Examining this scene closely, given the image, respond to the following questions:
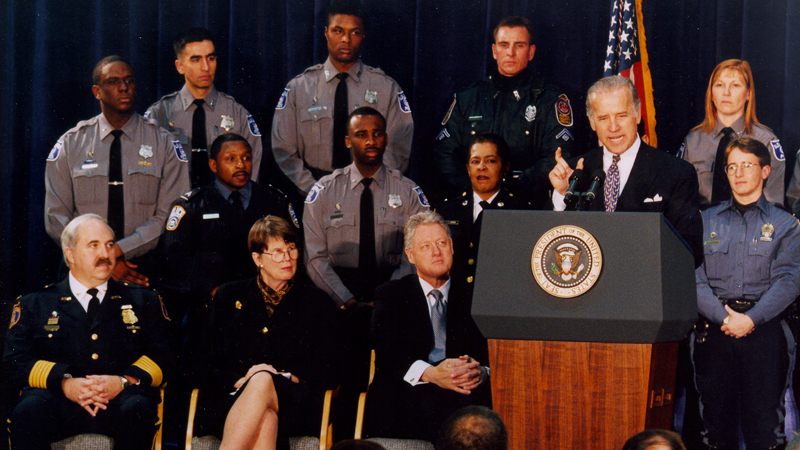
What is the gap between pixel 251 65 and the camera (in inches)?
203

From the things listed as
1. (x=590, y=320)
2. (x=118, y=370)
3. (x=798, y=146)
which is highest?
(x=798, y=146)

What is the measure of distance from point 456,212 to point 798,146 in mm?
1948

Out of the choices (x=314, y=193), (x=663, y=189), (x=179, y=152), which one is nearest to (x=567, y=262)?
(x=663, y=189)

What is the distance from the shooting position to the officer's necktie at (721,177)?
4320mm

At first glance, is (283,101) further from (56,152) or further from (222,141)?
(56,152)

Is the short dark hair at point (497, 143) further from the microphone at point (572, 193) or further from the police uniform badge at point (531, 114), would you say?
the microphone at point (572, 193)

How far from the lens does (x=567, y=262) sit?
7.55ft

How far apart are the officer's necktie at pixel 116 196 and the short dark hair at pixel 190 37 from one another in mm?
697

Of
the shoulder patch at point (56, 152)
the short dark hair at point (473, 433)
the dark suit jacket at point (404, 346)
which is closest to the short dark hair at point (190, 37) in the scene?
the shoulder patch at point (56, 152)

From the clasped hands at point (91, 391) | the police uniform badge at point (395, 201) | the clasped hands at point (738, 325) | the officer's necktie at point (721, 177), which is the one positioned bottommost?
the clasped hands at point (91, 391)

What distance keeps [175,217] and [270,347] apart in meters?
1.00

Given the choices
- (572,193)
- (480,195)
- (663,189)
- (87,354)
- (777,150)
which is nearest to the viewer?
(572,193)

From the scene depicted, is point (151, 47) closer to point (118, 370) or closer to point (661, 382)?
point (118, 370)

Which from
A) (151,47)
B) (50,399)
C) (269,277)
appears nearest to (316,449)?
(269,277)
